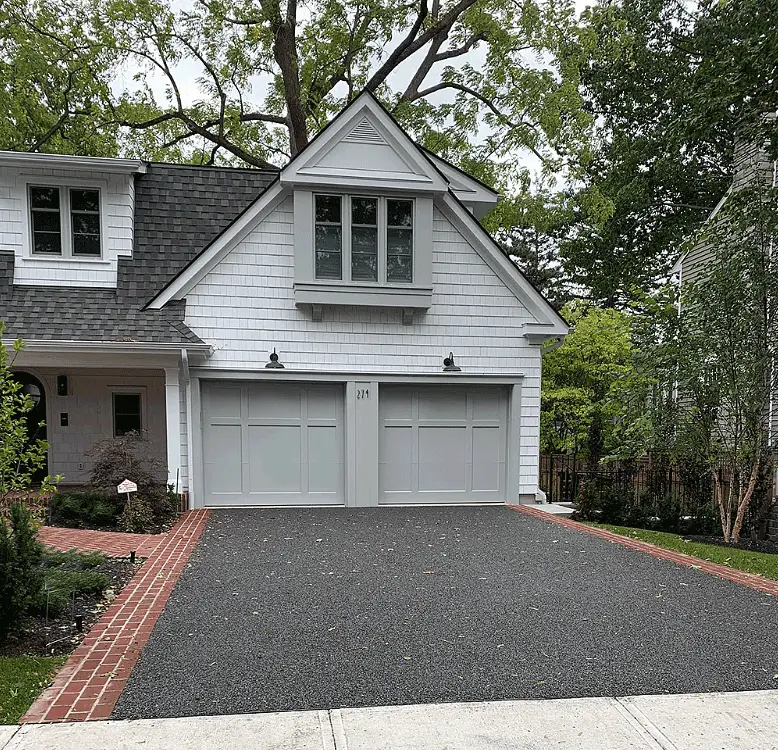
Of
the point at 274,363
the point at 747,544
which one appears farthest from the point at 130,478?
the point at 747,544

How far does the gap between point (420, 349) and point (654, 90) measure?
17406 mm

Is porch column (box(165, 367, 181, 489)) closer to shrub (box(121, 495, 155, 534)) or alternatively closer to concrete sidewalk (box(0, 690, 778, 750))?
shrub (box(121, 495, 155, 534))

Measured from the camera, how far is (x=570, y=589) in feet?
16.9

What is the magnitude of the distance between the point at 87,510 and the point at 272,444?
2885 millimetres

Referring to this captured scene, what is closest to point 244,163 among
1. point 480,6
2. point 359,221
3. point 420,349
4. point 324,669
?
point 480,6

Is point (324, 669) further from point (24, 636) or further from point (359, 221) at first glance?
point (359, 221)

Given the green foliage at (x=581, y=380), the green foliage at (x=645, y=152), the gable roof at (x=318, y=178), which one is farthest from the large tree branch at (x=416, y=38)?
the green foliage at (x=581, y=380)

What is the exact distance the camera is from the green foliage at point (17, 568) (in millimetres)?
3725

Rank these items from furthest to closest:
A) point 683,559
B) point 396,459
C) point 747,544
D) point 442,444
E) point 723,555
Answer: point 442,444 < point 396,459 < point 747,544 < point 723,555 < point 683,559

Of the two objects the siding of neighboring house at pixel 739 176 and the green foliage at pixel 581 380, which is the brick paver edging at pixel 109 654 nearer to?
the green foliage at pixel 581 380

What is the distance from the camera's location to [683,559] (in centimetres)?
632

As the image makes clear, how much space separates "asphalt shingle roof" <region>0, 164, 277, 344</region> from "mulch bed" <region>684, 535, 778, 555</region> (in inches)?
335

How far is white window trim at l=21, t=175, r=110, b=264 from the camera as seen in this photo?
9242 millimetres

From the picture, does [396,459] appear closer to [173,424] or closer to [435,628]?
[173,424]
